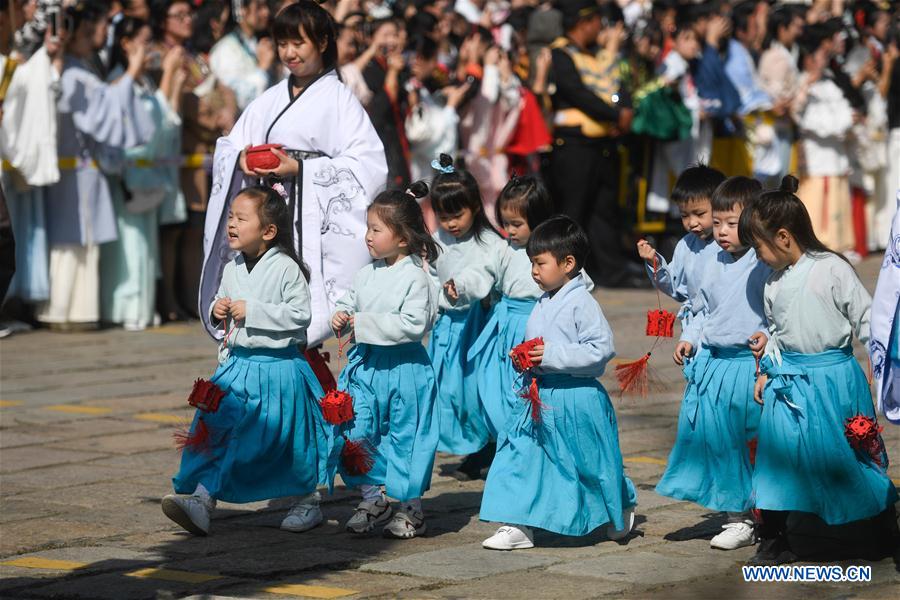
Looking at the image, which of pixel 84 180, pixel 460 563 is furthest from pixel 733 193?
pixel 84 180

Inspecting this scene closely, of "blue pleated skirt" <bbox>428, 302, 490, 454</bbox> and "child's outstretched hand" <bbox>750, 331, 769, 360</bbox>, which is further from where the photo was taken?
"blue pleated skirt" <bbox>428, 302, 490, 454</bbox>

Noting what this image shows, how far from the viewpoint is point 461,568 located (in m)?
5.52

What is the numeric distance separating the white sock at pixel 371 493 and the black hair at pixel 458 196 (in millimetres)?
1348

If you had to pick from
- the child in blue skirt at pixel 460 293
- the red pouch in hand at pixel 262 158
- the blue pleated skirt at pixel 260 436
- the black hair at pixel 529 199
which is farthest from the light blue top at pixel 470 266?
the blue pleated skirt at pixel 260 436

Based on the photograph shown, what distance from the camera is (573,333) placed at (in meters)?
5.92

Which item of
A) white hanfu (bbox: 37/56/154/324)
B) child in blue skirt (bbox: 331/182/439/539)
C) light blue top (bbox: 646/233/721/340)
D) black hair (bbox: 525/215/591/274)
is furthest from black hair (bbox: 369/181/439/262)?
white hanfu (bbox: 37/56/154/324)

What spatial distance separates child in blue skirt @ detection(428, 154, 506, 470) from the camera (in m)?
7.07

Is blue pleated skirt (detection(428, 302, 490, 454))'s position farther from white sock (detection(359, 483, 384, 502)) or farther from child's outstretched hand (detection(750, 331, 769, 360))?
child's outstretched hand (detection(750, 331, 769, 360))

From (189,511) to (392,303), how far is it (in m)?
1.02

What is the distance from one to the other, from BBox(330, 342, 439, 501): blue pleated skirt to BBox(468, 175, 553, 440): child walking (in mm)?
822

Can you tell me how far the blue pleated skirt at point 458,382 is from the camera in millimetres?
7207

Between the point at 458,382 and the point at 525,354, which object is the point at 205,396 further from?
the point at 458,382

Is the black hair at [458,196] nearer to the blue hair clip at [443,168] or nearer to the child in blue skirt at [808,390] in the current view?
the blue hair clip at [443,168]

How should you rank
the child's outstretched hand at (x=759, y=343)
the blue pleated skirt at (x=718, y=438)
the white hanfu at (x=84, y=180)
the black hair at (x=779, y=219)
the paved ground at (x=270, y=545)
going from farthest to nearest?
the white hanfu at (x=84, y=180), the blue pleated skirt at (x=718, y=438), the child's outstretched hand at (x=759, y=343), the black hair at (x=779, y=219), the paved ground at (x=270, y=545)
